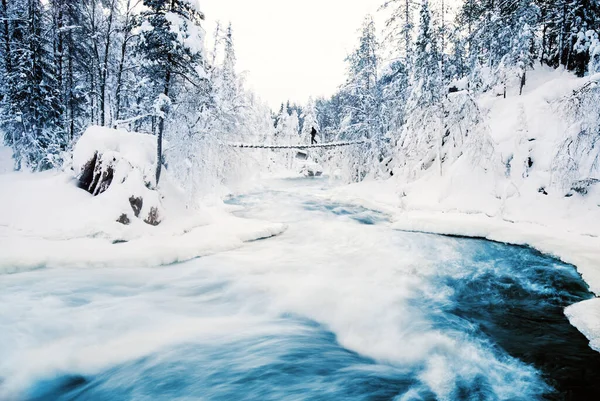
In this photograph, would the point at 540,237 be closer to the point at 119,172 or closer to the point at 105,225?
the point at 105,225

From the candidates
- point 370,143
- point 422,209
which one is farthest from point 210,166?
point 370,143

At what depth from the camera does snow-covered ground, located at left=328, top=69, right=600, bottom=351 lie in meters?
7.55

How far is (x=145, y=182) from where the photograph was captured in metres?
10.0

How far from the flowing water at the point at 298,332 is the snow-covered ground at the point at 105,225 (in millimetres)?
509

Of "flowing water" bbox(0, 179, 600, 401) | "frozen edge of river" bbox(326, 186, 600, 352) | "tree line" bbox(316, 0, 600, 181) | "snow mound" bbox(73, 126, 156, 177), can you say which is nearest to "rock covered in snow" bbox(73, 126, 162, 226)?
"snow mound" bbox(73, 126, 156, 177)

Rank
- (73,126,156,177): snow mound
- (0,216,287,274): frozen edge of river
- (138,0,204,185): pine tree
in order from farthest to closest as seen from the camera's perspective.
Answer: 1. (73,126,156,177): snow mound
2. (138,0,204,185): pine tree
3. (0,216,287,274): frozen edge of river

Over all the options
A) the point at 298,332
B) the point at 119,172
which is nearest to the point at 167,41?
the point at 119,172

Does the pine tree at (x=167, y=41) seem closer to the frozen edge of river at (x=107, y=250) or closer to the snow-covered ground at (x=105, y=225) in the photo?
the snow-covered ground at (x=105, y=225)

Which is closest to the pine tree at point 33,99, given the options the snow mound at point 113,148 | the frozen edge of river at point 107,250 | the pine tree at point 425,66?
the snow mound at point 113,148

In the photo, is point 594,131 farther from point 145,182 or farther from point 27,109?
point 27,109

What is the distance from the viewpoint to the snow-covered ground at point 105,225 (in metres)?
6.92

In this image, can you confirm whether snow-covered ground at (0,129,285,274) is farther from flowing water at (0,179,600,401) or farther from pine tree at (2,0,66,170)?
pine tree at (2,0,66,170)

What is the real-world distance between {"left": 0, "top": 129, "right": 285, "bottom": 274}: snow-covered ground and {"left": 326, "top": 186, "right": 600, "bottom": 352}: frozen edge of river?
20.1 feet

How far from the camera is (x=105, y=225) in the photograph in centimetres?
815
